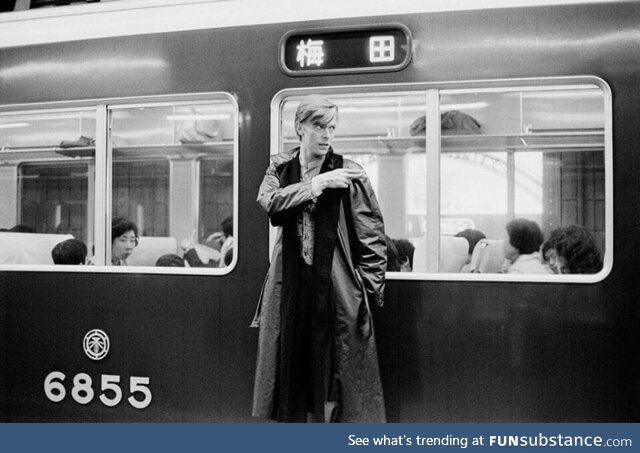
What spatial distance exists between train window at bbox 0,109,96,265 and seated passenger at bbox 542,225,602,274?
2.56 metres

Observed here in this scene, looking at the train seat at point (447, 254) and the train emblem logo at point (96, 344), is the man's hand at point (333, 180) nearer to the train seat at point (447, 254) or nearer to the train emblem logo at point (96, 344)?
the train seat at point (447, 254)

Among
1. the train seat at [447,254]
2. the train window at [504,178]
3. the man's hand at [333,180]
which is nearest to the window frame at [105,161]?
the train window at [504,178]

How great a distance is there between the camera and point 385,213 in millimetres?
4230

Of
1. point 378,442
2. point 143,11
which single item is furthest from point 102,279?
point 378,442

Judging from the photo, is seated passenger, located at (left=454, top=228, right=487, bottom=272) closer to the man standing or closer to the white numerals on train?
the man standing

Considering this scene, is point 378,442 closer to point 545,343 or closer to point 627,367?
point 545,343

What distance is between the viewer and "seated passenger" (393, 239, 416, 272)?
3.53 m

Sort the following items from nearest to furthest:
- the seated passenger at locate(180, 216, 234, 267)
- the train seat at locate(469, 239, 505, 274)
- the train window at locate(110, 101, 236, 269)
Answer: the train seat at locate(469, 239, 505, 274)
the train window at locate(110, 101, 236, 269)
the seated passenger at locate(180, 216, 234, 267)

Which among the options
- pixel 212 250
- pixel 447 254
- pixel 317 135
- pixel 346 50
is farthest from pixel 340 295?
pixel 212 250

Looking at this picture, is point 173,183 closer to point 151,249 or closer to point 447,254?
point 151,249

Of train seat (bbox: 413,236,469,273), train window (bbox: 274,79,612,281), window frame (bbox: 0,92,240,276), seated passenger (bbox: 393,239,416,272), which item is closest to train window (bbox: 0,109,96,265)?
window frame (bbox: 0,92,240,276)

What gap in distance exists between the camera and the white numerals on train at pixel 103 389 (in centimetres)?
356

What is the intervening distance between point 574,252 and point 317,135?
4.41ft

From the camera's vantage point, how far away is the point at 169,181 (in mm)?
5055
